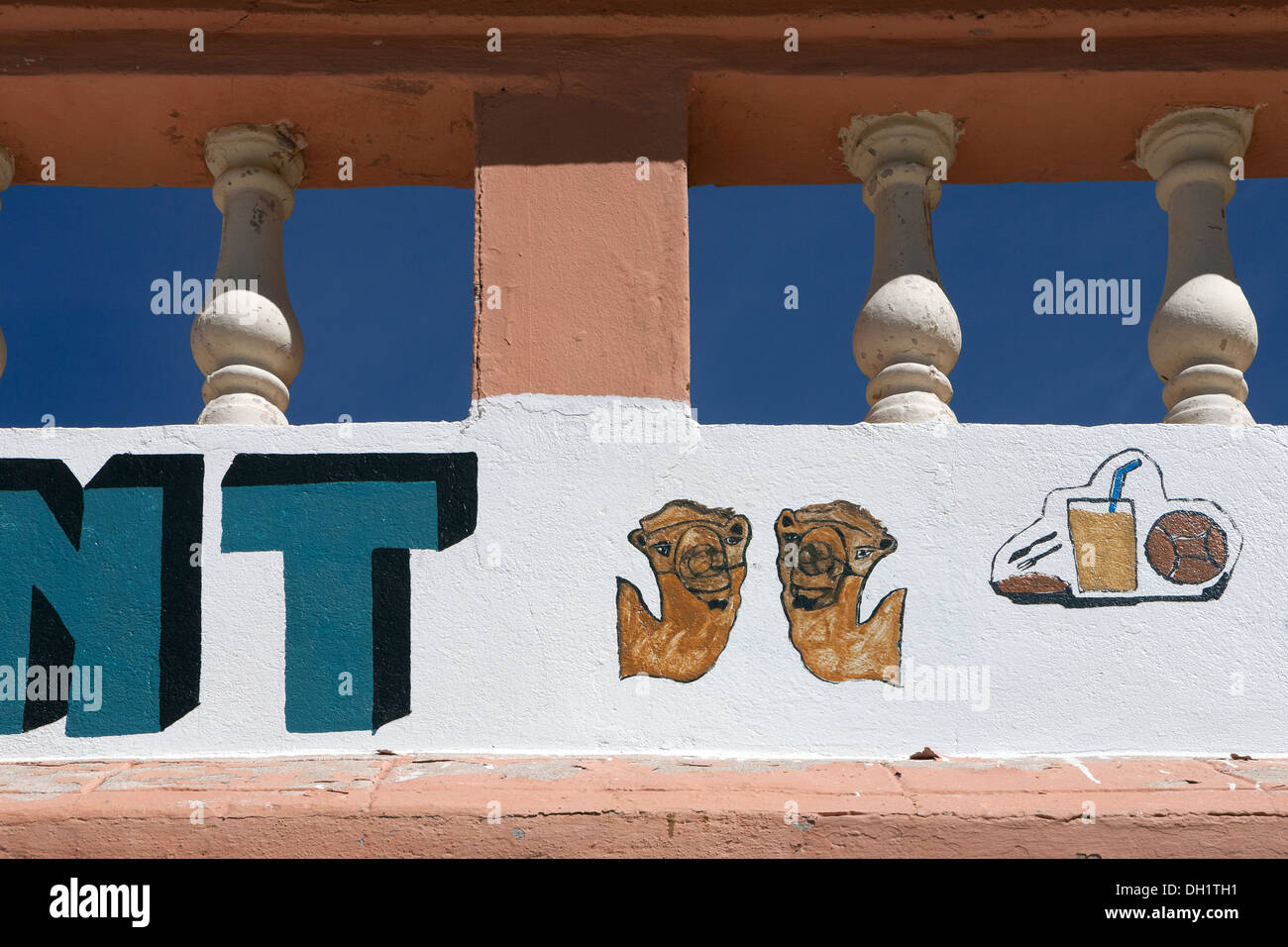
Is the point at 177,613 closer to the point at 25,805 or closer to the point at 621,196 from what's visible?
the point at 25,805

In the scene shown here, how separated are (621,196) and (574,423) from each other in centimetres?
65

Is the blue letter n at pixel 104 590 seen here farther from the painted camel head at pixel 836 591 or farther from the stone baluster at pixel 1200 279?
the stone baluster at pixel 1200 279

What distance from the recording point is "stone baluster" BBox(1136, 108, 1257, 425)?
4.29 metres

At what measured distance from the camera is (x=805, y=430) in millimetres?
4156

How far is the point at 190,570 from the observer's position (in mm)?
4070

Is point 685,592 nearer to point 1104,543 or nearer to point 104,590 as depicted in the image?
point 1104,543

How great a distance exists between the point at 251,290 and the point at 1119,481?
2234mm

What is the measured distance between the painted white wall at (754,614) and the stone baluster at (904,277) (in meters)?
0.17

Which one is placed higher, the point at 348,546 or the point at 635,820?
the point at 348,546

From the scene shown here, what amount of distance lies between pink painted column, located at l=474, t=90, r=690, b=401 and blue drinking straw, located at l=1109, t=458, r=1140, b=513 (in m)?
1.06

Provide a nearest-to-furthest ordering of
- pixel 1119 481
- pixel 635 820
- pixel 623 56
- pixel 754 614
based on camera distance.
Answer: pixel 635 820, pixel 754 614, pixel 1119 481, pixel 623 56

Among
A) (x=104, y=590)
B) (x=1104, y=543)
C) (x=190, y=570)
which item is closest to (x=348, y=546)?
(x=190, y=570)

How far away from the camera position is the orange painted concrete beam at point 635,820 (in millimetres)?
3514
